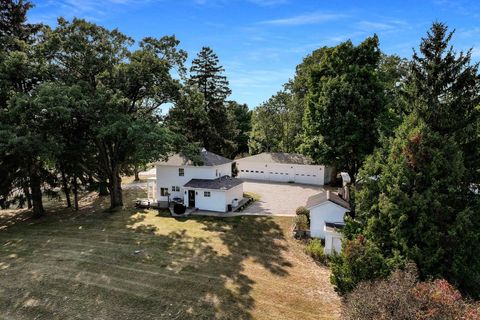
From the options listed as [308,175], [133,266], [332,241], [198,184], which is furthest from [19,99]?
[308,175]

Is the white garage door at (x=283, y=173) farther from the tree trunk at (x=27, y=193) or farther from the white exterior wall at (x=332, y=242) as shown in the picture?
the tree trunk at (x=27, y=193)

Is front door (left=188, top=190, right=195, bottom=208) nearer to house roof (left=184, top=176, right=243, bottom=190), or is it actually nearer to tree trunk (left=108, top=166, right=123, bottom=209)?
house roof (left=184, top=176, right=243, bottom=190)

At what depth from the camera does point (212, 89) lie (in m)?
39.4

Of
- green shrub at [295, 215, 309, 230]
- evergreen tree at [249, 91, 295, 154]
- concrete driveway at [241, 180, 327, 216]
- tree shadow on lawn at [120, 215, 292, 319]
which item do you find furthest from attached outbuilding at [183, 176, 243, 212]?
evergreen tree at [249, 91, 295, 154]

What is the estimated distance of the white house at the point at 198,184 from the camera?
82.9 ft

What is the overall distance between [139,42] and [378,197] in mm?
20947

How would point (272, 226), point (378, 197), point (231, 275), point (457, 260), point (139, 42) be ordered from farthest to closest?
point (139, 42) < point (272, 226) < point (231, 275) < point (378, 197) < point (457, 260)

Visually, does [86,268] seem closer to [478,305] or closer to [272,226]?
[272,226]

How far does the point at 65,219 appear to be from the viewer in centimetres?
2412

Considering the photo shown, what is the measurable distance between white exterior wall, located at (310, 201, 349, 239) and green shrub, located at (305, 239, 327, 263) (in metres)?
1.34

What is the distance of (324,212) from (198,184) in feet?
36.4

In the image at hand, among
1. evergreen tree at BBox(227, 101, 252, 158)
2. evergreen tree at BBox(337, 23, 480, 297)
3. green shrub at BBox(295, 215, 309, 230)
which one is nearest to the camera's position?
evergreen tree at BBox(337, 23, 480, 297)

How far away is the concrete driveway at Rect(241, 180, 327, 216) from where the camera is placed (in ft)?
83.1

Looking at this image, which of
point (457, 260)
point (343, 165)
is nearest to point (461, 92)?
point (457, 260)
